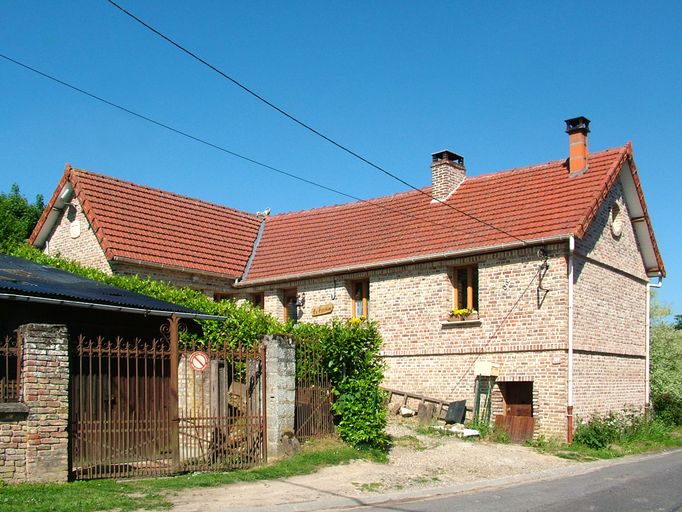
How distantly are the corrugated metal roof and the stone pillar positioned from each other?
167 cm

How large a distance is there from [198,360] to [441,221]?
38.4 feet

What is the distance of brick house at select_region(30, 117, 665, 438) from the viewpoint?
63.3ft

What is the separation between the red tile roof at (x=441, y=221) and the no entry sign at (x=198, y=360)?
9757 millimetres

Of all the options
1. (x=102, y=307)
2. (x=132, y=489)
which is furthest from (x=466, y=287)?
(x=132, y=489)

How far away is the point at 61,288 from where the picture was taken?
13.4m

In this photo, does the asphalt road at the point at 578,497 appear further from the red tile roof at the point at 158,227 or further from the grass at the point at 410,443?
the red tile roof at the point at 158,227

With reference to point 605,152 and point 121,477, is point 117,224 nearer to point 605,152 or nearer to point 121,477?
point 121,477

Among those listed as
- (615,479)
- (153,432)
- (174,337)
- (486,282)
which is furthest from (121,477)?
(486,282)

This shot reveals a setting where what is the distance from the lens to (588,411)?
64.0ft

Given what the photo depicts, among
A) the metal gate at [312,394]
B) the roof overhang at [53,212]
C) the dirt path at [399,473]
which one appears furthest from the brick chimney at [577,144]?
the roof overhang at [53,212]

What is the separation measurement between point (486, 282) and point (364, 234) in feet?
17.1

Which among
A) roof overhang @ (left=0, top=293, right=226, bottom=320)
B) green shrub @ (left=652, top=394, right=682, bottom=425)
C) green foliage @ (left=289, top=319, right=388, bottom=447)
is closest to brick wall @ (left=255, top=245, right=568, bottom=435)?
green foliage @ (left=289, top=319, right=388, bottom=447)

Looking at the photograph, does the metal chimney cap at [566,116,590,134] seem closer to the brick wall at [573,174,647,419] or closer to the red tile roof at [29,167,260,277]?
the brick wall at [573,174,647,419]

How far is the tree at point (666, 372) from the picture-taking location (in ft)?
80.1
